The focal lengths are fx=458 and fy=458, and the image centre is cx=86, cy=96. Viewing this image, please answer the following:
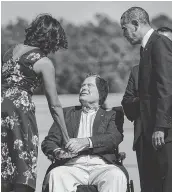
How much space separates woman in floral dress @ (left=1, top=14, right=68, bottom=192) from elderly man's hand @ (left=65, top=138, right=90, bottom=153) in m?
0.41

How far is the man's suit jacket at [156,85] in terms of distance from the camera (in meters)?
3.16

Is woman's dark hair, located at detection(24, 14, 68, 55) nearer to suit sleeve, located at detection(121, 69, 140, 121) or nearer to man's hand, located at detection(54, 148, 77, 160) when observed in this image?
suit sleeve, located at detection(121, 69, 140, 121)

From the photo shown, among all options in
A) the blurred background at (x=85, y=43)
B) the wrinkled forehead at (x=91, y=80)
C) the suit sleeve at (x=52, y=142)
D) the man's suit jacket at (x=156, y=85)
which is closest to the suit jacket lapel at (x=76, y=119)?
the suit sleeve at (x=52, y=142)

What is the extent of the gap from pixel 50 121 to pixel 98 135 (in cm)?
108

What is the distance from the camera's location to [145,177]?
11.3ft

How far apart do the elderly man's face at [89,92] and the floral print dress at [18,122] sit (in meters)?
0.79

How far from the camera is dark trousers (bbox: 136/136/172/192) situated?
3.30 meters

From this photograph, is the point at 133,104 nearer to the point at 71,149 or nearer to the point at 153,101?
the point at 153,101

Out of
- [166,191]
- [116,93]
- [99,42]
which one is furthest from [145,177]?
[99,42]

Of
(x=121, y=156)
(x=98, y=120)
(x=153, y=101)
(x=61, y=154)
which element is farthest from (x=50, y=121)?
(x=153, y=101)

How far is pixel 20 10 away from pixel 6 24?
11.4 inches

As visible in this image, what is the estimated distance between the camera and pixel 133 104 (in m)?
3.60

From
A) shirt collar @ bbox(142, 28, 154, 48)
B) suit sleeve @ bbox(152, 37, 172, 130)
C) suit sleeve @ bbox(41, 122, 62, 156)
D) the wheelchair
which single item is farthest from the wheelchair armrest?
shirt collar @ bbox(142, 28, 154, 48)

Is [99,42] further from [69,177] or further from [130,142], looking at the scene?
[69,177]
